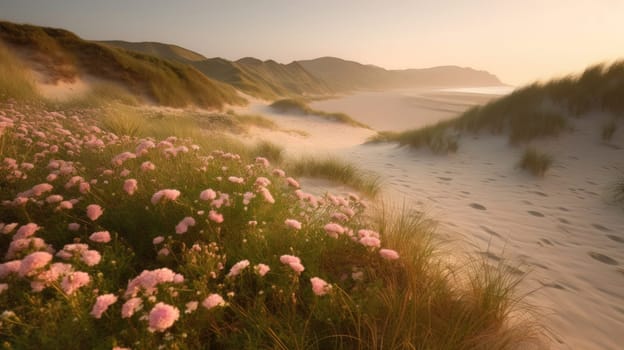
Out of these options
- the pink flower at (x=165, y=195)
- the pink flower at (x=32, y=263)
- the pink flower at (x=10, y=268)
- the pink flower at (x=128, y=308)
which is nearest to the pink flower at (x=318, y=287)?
the pink flower at (x=128, y=308)

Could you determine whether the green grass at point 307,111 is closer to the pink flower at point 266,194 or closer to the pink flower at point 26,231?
the pink flower at point 266,194

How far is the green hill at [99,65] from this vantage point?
16438 mm

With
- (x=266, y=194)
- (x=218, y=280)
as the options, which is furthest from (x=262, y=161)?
(x=218, y=280)

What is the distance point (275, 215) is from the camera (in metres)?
2.69

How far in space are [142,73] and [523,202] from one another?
22.7m

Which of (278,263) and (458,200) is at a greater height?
(278,263)

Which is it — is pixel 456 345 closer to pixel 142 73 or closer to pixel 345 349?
pixel 345 349

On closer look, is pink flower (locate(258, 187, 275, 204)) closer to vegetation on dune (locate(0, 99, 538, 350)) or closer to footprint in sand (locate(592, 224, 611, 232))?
vegetation on dune (locate(0, 99, 538, 350))

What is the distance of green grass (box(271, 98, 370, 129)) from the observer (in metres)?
22.5

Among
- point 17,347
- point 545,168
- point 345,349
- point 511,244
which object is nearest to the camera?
point 17,347

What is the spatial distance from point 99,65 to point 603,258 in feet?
81.0

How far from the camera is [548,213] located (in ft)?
15.9

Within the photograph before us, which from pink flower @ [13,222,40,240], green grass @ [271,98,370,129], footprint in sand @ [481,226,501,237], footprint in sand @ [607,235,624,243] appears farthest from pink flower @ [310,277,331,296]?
green grass @ [271,98,370,129]

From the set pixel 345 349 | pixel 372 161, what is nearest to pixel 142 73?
pixel 372 161
